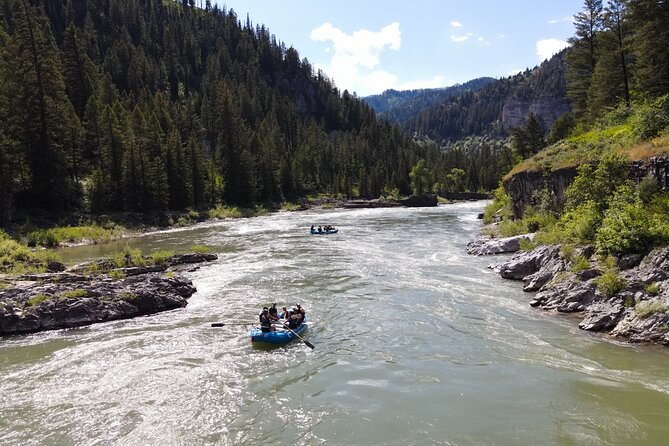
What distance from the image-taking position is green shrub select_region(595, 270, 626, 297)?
18.2m

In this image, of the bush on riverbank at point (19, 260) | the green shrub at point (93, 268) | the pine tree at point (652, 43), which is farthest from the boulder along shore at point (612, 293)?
the bush on riverbank at point (19, 260)

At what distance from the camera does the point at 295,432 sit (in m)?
11.8

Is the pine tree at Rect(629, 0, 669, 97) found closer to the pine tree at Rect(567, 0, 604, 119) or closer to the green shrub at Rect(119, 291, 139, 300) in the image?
the pine tree at Rect(567, 0, 604, 119)

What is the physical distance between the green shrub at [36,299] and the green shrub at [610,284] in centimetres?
2459

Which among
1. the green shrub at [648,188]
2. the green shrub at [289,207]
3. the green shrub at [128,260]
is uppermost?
the green shrub at [648,188]

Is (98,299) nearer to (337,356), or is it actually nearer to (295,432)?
(337,356)

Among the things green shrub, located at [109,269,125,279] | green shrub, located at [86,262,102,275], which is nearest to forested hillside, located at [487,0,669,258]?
green shrub, located at [109,269,125,279]

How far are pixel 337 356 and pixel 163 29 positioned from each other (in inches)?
7370

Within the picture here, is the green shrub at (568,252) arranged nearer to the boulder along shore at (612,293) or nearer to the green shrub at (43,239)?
the boulder along shore at (612,293)

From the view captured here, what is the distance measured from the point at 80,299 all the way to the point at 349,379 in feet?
46.1

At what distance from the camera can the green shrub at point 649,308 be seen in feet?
52.7

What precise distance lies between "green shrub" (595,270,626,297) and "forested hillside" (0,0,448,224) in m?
49.9

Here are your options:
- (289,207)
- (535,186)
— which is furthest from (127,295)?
(289,207)

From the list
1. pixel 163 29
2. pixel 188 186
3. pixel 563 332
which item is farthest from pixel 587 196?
pixel 163 29
